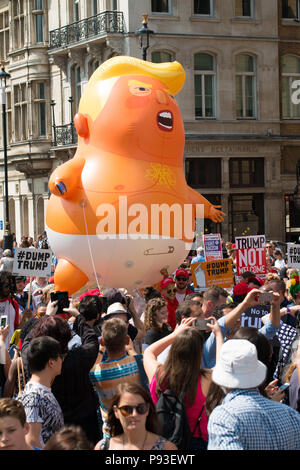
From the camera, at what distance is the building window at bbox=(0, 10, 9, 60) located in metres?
33.3

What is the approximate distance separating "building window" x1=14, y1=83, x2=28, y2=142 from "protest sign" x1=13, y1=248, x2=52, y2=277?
21587mm

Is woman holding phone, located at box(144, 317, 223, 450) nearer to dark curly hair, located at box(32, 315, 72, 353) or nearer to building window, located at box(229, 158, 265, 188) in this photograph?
dark curly hair, located at box(32, 315, 72, 353)

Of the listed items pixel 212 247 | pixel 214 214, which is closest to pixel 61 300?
pixel 214 214

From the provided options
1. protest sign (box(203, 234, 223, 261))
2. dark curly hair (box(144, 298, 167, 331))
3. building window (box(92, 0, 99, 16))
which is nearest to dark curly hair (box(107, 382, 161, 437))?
dark curly hair (box(144, 298, 167, 331))

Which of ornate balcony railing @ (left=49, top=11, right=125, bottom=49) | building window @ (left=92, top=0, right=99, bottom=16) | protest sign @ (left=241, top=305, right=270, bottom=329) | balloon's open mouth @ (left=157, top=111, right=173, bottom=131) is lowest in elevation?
protest sign @ (left=241, top=305, right=270, bottom=329)

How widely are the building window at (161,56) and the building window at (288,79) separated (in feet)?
13.2

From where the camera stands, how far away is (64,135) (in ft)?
95.3

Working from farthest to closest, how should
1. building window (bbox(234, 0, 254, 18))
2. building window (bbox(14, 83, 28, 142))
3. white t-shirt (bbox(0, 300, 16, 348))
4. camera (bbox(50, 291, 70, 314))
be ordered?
building window (bbox(14, 83, 28, 142)) → building window (bbox(234, 0, 254, 18)) → white t-shirt (bbox(0, 300, 16, 348)) → camera (bbox(50, 291, 70, 314))

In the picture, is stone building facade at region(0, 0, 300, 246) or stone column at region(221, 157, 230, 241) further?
stone column at region(221, 157, 230, 241)

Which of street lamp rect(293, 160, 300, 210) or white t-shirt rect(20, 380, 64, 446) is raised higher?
street lamp rect(293, 160, 300, 210)

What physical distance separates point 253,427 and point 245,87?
2422 centimetres

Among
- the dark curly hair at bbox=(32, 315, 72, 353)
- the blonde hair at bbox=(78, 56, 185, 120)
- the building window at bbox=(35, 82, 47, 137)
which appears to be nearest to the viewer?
the dark curly hair at bbox=(32, 315, 72, 353)

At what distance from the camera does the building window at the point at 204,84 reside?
26609 mm
